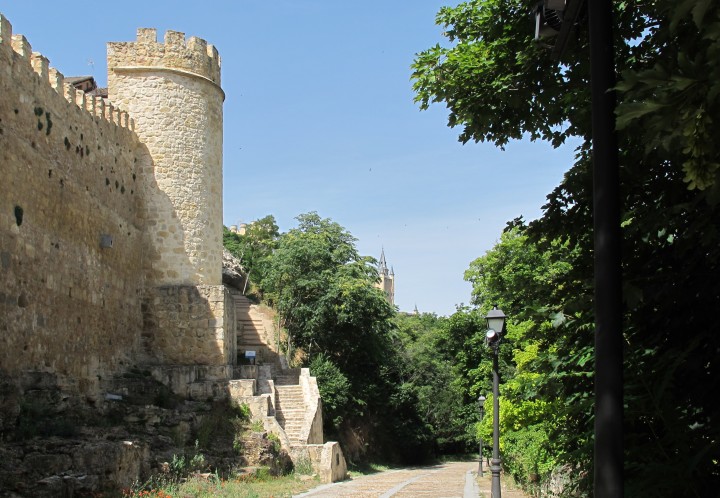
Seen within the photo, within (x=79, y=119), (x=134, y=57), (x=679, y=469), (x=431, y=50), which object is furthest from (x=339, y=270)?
(x=679, y=469)

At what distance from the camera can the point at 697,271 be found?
6.37 m

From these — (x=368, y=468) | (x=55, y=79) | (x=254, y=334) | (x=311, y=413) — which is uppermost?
(x=55, y=79)

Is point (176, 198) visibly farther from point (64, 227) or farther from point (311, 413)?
point (311, 413)

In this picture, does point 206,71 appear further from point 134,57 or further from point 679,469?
point 679,469

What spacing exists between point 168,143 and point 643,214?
2236cm

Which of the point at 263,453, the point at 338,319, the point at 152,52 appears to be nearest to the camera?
the point at 263,453

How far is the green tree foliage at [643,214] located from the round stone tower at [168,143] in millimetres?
17601

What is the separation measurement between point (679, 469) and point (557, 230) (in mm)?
3195

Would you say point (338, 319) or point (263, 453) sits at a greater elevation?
point (338, 319)

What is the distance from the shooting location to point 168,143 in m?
27.2

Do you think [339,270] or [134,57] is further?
[339,270]

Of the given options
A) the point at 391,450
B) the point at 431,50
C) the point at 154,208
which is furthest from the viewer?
the point at 391,450

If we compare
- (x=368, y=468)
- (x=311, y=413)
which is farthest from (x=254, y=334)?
(x=311, y=413)

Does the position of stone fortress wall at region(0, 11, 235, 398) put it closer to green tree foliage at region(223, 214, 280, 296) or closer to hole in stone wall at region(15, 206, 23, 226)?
hole in stone wall at region(15, 206, 23, 226)
